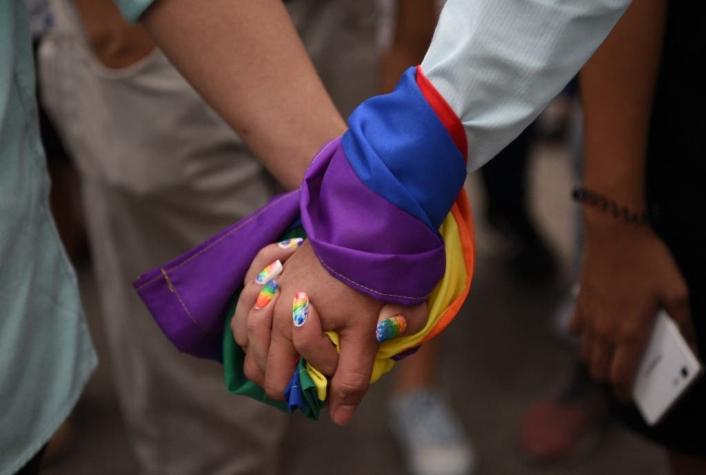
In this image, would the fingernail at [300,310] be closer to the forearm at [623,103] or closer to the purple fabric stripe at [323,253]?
the purple fabric stripe at [323,253]

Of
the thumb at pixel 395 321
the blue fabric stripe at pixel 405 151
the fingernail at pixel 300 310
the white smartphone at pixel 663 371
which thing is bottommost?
the white smartphone at pixel 663 371

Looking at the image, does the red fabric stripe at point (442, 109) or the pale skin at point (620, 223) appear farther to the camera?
the pale skin at point (620, 223)

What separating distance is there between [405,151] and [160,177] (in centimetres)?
69

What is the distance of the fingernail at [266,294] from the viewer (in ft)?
2.35

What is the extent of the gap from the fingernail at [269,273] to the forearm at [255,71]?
0.37 feet

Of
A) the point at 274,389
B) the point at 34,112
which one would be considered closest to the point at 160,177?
the point at 34,112

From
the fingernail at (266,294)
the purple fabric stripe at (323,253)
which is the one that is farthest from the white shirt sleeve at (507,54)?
the fingernail at (266,294)

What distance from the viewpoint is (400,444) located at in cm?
175

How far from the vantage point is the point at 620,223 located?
0.98m

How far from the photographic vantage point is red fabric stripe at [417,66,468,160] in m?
0.68

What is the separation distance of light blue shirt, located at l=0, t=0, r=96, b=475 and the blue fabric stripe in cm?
28

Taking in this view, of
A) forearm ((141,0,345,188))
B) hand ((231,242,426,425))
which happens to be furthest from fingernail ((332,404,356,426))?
forearm ((141,0,345,188))

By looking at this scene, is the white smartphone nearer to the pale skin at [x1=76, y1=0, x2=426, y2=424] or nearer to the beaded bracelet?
the beaded bracelet

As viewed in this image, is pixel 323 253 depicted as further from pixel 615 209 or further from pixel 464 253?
pixel 615 209
